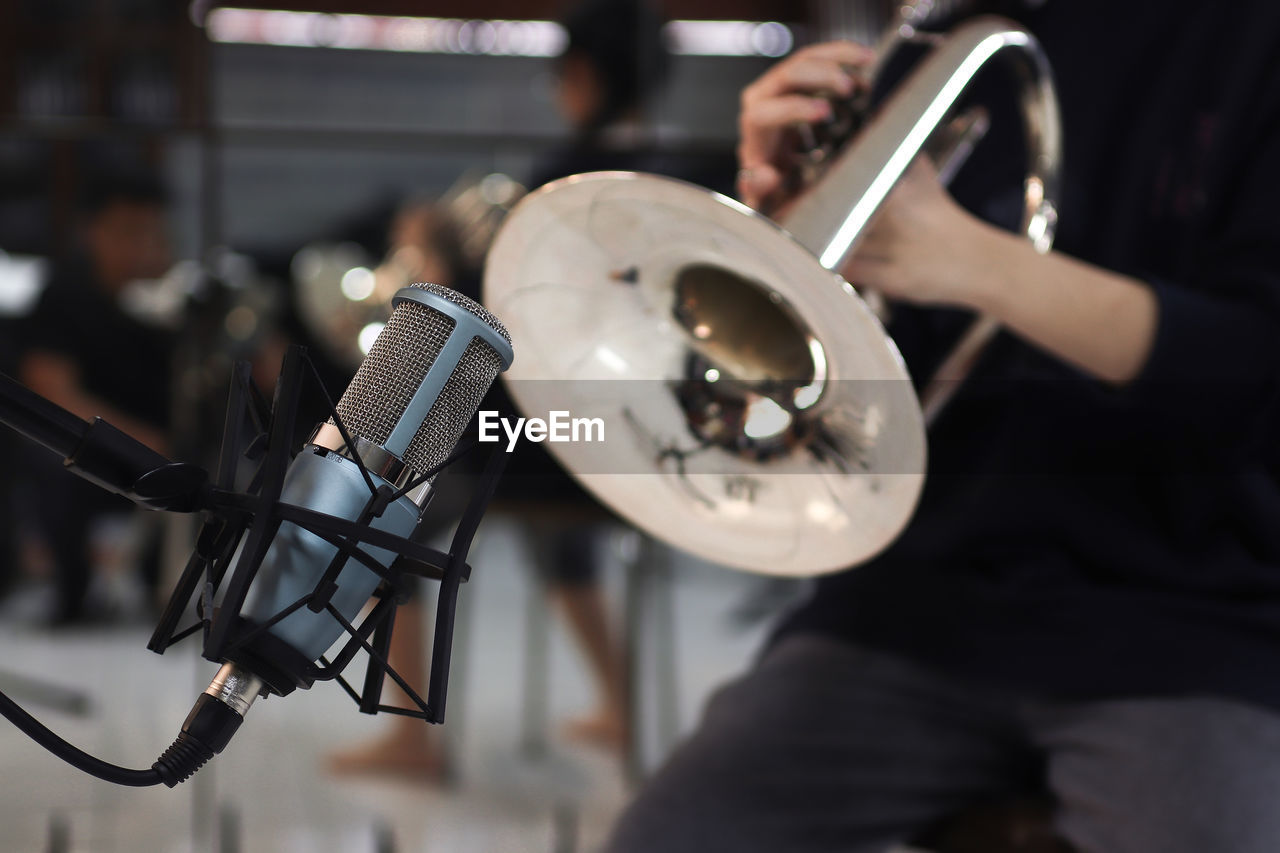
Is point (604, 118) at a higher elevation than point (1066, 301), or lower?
lower

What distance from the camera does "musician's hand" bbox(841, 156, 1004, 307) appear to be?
1.81 ft

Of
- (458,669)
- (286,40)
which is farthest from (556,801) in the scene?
(286,40)

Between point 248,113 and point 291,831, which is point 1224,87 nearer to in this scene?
point 291,831

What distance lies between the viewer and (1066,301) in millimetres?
568

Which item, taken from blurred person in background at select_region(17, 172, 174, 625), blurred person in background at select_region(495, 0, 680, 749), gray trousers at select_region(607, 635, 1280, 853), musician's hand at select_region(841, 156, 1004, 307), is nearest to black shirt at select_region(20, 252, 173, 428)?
blurred person in background at select_region(17, 172, 174, 625)

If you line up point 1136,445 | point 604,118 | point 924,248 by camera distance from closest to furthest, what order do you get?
point 924,248 → point 1136,445 → point 604,118

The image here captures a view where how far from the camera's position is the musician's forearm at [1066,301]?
56 cm

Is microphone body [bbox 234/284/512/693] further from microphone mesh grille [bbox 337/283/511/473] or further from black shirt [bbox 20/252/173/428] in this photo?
black shirt [bbox 20/252/173/428]

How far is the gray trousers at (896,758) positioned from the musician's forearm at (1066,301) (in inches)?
8.3

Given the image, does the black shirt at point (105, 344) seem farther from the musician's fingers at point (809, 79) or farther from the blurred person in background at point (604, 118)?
the musician's fingers at point (809, 79)

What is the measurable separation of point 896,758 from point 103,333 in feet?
5.56

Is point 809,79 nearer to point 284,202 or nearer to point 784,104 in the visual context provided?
point 784,104

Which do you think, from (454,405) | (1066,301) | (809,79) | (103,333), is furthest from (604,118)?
(454,405)

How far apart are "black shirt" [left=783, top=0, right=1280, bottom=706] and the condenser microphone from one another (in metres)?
0.41
